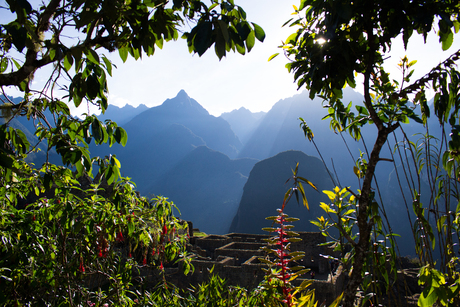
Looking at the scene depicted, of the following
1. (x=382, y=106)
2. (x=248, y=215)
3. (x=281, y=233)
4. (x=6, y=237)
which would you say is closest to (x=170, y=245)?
(x=6, y=237)

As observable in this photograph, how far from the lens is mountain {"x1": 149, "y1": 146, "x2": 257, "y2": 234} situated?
270 ft

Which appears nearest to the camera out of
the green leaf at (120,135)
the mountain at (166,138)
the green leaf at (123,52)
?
the green leaf at (123,52)

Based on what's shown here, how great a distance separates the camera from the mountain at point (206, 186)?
82.2 m

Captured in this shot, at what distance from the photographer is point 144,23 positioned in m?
1.04

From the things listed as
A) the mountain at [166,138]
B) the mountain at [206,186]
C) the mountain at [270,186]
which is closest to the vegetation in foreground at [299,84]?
the mountain at [270,186]

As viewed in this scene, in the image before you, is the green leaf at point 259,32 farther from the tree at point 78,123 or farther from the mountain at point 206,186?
the mountain at point 206,186

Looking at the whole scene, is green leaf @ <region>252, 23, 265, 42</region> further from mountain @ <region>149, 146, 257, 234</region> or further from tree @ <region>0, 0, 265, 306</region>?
mountain @ <region>149, 146, 257, 234</region>

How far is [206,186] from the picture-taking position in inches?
3639

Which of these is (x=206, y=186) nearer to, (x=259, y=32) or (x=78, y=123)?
(x=78, y=123)

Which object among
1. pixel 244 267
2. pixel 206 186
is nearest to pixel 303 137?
pixel 206 186

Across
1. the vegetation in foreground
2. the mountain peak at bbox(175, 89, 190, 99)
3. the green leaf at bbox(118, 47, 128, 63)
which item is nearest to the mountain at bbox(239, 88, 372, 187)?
the mountain peak at bbox(175, 89, 190, 99)

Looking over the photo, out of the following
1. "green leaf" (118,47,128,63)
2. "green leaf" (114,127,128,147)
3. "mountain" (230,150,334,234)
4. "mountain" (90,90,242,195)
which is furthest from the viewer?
"mountain" (90,90,242,195)

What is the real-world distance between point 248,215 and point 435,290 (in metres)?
61.2

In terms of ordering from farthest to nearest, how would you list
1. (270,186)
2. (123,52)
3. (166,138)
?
(166,138)
(270,186)
(123,52)
